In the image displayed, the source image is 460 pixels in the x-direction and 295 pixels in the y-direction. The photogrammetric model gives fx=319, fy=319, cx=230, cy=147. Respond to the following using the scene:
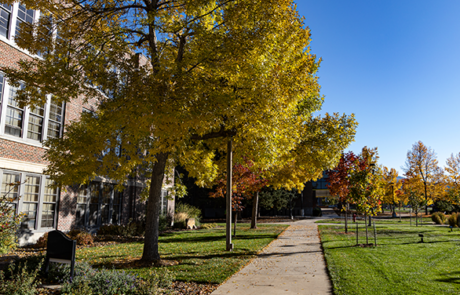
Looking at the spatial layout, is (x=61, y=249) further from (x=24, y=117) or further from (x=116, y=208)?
(x=116, y=208)

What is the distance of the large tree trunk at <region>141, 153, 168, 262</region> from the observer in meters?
10.00

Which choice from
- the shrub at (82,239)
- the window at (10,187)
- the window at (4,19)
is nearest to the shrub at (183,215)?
the shrub at (82,239)

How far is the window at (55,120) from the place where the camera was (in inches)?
611

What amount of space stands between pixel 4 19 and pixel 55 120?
485 cm

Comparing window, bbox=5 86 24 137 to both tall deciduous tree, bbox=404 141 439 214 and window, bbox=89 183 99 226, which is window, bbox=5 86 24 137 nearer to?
window, bbox=89 183 99 226

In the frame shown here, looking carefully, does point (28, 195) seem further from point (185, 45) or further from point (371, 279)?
point (371, 279)

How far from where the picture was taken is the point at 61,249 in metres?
7.23

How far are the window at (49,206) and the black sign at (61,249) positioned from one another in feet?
27.6

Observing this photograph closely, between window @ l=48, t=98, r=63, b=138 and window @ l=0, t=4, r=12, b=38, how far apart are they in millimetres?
3574

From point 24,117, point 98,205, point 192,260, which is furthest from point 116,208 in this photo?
point 192,260

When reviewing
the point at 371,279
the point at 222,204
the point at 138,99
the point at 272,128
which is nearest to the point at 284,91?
the point at 272,128

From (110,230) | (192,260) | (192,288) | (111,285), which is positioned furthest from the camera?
(110,230)

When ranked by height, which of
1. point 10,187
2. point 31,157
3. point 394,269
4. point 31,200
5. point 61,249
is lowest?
point 394,269

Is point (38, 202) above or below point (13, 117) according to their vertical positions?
below
